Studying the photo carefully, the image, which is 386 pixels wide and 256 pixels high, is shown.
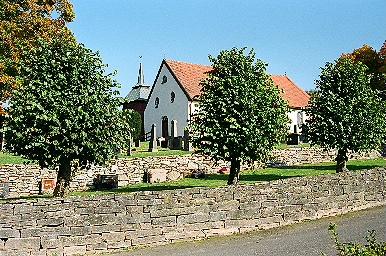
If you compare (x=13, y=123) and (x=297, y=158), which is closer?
(x=13, y=123)

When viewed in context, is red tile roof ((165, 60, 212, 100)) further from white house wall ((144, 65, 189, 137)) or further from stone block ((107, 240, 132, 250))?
stone block ((107, 240, 132, 250))

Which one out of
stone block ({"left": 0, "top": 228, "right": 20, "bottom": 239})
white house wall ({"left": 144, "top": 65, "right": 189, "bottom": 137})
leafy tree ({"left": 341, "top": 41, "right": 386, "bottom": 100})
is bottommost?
stone block ({"left": 0, "top": 228, "right": 20, "bottom": 239})

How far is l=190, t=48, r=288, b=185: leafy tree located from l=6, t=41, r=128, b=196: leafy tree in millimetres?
4346

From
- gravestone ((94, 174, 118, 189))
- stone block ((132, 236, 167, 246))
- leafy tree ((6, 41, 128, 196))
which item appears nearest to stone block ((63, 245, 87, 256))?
stone block ((132, 236, 167, 246))

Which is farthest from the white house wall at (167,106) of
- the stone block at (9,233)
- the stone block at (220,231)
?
the stone block at (9,233)

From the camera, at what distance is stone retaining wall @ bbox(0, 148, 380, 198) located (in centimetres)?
2048

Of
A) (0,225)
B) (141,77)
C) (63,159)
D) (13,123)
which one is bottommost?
(0,225)

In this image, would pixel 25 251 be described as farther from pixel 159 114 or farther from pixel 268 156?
pixel 159 114

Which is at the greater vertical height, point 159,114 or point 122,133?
point 159,114

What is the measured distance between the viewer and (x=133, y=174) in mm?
23703

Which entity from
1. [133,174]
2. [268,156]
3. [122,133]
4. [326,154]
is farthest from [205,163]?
[326,154]

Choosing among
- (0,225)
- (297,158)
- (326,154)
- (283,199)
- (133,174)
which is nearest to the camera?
(0,225)

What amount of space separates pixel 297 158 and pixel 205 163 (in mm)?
9097

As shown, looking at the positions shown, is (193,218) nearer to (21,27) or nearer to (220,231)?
(220,231)
